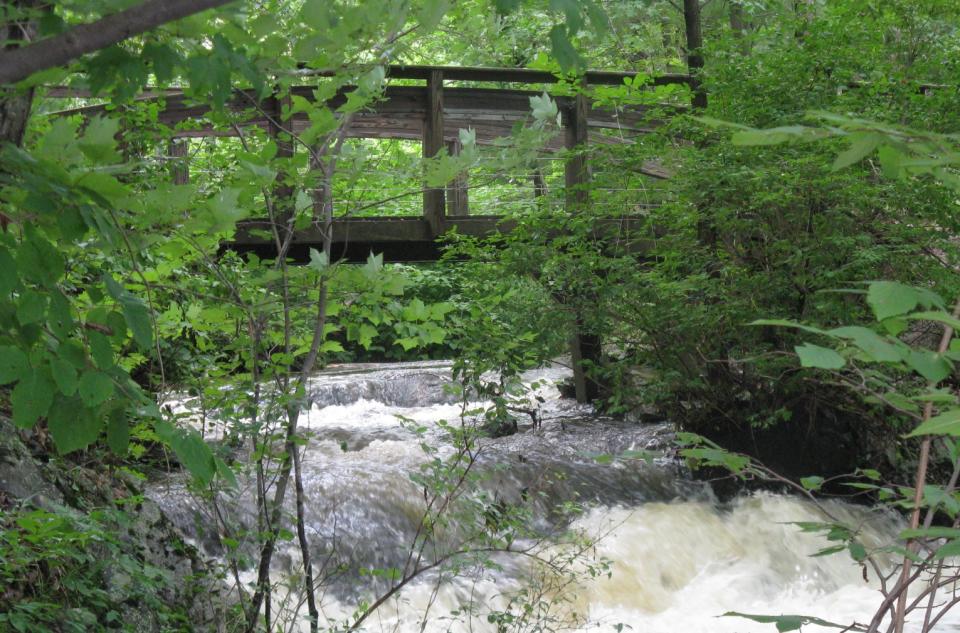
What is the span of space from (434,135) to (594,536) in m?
4.76

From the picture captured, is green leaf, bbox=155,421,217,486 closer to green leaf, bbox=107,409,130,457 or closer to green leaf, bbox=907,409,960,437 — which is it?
green leaf, bbox=107,409,130,457

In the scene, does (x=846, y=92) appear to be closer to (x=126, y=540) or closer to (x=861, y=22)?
(x=861, y=22)

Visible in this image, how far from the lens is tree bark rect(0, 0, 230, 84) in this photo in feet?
3.82

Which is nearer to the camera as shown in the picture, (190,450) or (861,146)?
(861,146)

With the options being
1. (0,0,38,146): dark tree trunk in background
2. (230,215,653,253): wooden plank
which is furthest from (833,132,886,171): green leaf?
(230,215,653,253): wooden plank

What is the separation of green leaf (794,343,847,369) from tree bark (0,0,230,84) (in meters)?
0.83

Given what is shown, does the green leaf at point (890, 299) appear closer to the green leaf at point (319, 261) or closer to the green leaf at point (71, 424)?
the green leaf at point (71, 424)

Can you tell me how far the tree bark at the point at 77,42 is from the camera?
3.82ft

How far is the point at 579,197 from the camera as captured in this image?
9055mm

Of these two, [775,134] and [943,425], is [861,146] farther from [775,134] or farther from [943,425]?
[943,425]

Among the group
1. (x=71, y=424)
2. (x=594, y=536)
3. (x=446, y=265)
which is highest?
(x=71, y=424)

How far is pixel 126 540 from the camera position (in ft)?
14.0

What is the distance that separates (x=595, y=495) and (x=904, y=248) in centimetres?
294

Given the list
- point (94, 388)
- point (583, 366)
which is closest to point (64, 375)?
point (94, 388)
